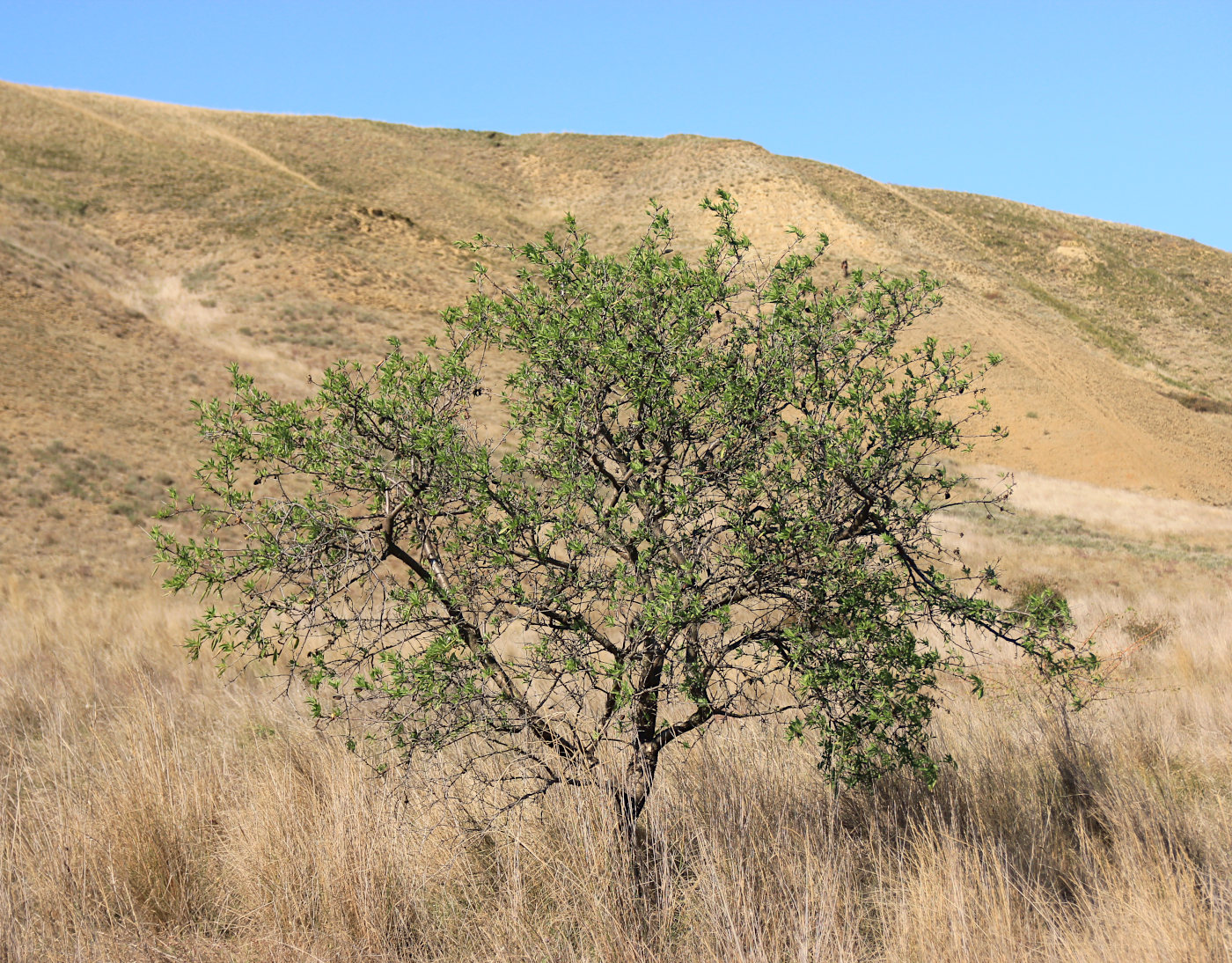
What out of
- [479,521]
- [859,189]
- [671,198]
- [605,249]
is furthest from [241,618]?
[859,189]

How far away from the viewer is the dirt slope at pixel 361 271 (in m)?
22.6

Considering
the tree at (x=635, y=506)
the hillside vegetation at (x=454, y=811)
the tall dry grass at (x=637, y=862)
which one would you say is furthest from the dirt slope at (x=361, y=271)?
the tree at (x=635, y=506)

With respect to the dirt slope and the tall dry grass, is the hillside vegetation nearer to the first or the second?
the tall dry grass

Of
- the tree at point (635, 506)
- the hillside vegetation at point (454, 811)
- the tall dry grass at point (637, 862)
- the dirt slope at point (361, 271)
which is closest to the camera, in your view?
the tall dry grass at point (637, 862)

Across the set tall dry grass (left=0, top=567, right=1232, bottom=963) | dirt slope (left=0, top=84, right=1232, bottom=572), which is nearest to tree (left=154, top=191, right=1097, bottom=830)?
tall dry grass (left=0, top=567, right=1232, bottom=963)

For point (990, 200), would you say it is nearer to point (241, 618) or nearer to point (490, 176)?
point (490, 176)

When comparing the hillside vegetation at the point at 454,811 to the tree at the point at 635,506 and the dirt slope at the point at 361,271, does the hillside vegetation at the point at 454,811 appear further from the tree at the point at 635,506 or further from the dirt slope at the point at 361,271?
the tree at the point at 635,506

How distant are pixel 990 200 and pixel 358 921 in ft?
282

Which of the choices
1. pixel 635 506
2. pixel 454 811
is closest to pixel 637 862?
pixel 454 811

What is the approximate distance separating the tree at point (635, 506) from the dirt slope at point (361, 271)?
44.8 ft

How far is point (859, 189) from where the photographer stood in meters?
66.0

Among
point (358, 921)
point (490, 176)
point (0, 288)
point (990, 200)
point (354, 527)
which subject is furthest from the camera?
point (990, 200)

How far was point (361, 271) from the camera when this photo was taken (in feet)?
143

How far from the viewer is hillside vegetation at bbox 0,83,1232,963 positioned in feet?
12.5
